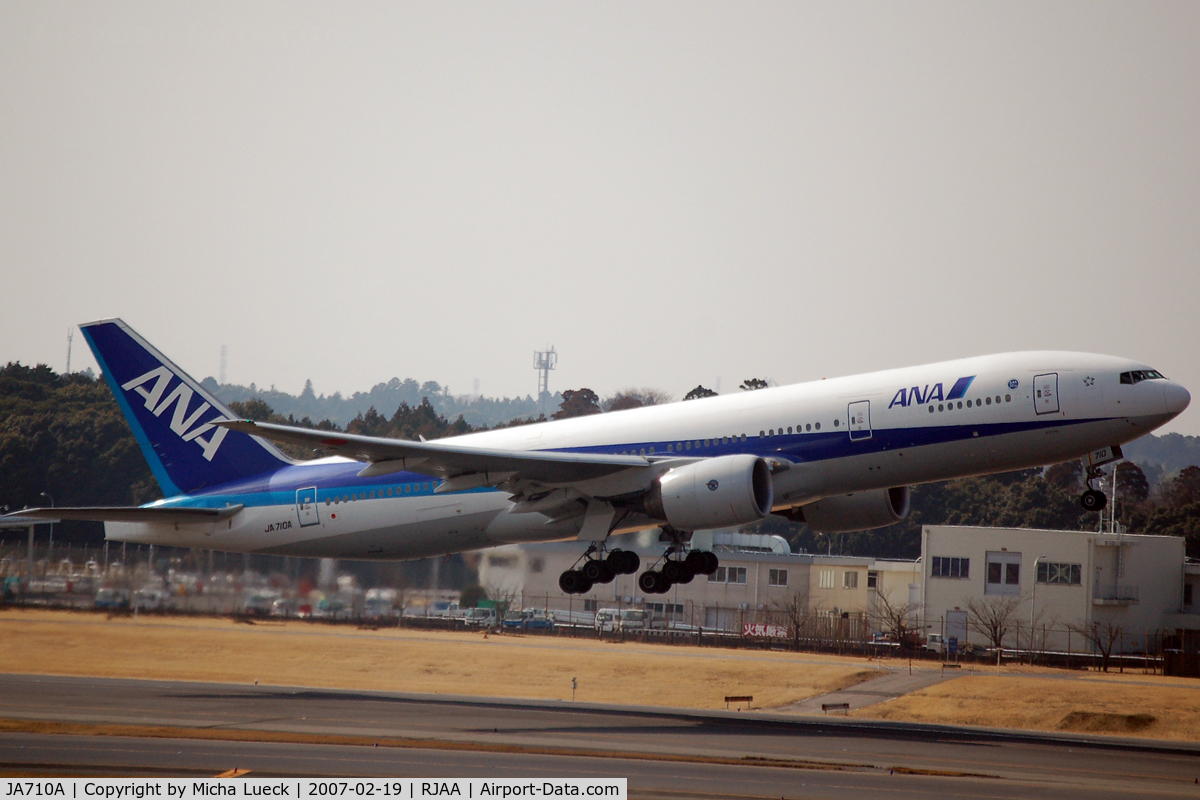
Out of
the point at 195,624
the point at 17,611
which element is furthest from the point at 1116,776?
the point at 17,611

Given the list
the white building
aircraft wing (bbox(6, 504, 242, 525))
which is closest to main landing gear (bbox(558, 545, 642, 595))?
aircraft wing (bbox(6, 504, 242, 525))

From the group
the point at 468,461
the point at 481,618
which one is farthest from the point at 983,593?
the point at 468,461

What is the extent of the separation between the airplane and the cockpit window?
0.04 metres

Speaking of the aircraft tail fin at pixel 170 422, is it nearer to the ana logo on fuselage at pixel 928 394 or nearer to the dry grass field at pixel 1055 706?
the ana logo on fuselage at pixel 928 394

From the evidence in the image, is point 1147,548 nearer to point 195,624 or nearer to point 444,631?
point 444,631

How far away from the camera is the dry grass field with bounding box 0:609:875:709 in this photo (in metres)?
48.1

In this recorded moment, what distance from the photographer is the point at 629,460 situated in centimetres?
3212

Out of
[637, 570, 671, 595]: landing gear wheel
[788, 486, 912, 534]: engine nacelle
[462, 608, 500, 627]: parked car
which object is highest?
[788, 486, 912, 534]: engine nacelle

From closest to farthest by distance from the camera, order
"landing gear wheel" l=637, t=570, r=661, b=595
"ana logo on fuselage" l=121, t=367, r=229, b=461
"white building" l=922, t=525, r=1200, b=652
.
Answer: "landing gear wheel" l=637, t=570, r=661, b=595, "ana logo on fuselage" l=121, t=367, r=229, b=461, "white building" l=922, t=525, r=1200, b=652

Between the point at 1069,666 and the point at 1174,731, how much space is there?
2095 cm

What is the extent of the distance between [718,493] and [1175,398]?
37.5ft

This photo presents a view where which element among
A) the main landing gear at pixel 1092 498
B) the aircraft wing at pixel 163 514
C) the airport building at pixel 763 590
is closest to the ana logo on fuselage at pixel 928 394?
the main landing gear at pixel 1092 498

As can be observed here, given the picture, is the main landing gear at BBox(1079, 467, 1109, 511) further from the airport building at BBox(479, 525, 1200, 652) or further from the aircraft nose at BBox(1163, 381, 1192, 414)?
the airport building at BBox(479, 525, 1200, 652)

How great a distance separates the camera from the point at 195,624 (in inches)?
2096
